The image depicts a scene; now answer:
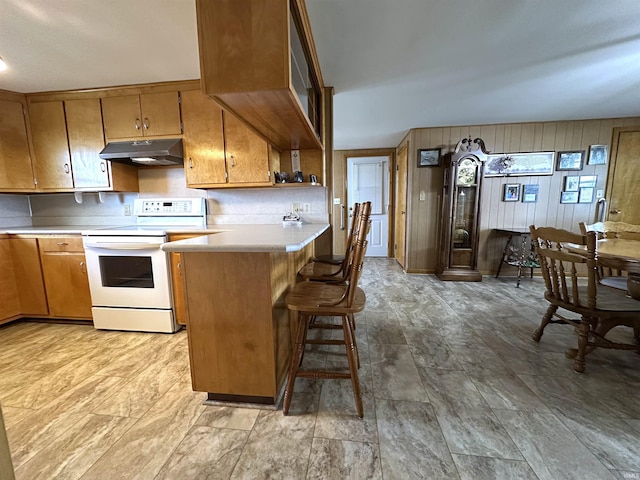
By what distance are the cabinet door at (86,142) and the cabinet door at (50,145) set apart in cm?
7

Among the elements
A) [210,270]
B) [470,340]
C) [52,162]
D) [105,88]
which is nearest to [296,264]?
[210,270]

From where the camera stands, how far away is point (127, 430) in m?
1.28

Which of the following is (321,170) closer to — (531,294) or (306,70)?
(306,70)

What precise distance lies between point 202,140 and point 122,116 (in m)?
0.77

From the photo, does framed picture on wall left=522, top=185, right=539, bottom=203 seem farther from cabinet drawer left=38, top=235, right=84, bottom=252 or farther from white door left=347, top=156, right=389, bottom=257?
cabinet drawer left=38, top=235, right=84, bottom=252

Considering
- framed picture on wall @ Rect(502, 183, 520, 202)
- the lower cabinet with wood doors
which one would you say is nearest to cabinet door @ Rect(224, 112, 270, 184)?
the lower cabinet with wood doors

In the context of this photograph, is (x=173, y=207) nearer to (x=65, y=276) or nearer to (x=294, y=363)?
(x=65, y=276)

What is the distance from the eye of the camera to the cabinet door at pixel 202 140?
7.84ft

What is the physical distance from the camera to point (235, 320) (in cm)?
136

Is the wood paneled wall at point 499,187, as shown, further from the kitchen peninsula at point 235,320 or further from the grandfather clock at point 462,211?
the kitchen peninsula at point 235,320

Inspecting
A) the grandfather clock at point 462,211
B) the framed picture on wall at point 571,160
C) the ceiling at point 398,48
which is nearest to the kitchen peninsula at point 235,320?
the ceiling at point 398,48

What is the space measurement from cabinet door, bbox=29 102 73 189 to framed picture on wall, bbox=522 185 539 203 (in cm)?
550

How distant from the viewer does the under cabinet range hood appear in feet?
7.53

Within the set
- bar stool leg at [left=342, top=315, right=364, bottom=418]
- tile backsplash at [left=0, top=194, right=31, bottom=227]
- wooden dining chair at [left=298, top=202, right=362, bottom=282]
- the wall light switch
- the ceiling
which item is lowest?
bar stool leg at [left=342, top=315, right=364, bottom=418]
